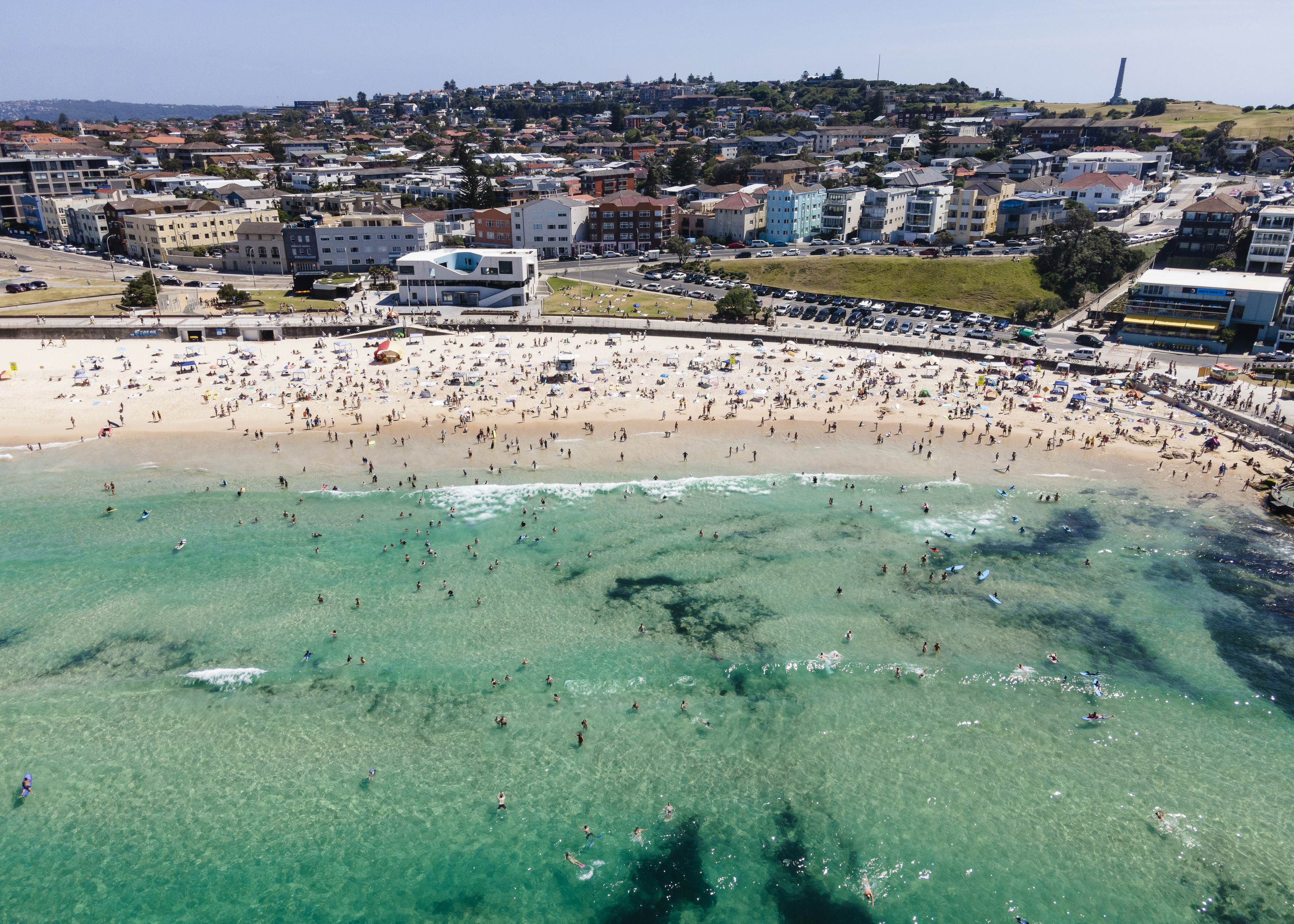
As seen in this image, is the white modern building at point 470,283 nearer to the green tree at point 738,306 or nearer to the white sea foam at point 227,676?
the green tree at point 738,306

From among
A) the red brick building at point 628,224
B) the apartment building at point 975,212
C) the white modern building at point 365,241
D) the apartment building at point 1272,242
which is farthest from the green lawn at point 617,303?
the apartment building at point 1272,242

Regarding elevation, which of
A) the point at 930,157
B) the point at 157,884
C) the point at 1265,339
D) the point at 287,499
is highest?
the point at 930,157

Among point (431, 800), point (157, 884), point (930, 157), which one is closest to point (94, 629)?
point (157, 884)

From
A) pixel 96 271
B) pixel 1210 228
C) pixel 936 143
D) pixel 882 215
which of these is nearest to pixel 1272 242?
pixel 1210 228

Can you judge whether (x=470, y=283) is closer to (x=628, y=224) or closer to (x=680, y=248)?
(x=680, y=248)

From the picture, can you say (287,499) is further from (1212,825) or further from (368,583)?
(1212,825)
